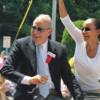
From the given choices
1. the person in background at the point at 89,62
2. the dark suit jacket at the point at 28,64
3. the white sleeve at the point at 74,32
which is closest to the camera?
the dark suit jacket at the point at 28,64

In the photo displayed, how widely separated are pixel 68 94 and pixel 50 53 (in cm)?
49

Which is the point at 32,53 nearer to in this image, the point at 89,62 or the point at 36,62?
the point at 36,62

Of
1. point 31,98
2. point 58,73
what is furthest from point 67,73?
point 31,98

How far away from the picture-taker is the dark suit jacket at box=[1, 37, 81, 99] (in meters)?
5.09

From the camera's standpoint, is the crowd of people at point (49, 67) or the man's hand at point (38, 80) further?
the crowd of people at point (49, 67)

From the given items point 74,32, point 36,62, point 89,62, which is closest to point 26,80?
point 36,62

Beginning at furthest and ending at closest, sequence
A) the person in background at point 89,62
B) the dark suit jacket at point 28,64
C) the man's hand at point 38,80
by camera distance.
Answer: the person in background at point 89,62 < the dark suit jacket at point 28,64 < the man's hand at point 38,80

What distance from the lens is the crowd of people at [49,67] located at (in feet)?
16.8

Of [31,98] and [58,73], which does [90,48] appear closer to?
[58,73]

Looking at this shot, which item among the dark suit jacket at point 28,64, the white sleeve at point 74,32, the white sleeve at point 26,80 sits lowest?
the white sleeve at point 26,80

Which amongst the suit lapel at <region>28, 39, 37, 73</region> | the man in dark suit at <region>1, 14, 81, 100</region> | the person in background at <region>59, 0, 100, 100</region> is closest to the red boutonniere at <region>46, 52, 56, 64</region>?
the man in dark suit at <region>1, 14, 81, 100</region>

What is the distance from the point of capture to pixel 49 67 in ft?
17.2

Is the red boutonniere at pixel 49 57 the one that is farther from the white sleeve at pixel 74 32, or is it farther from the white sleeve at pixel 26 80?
the white sleeve at pixel 74 32

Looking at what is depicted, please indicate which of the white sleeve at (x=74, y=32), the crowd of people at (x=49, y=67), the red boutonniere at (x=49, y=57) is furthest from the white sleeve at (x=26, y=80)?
the white sleeve at (x=74, y=32)
